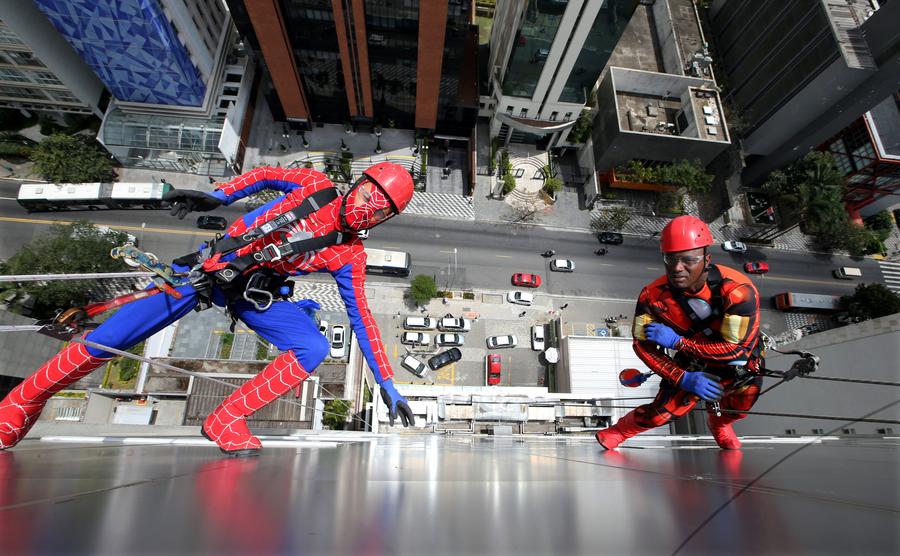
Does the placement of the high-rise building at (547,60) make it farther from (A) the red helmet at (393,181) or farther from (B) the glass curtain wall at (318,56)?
(A) the red helmet at (393,181)

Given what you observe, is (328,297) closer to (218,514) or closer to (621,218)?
(621,218)

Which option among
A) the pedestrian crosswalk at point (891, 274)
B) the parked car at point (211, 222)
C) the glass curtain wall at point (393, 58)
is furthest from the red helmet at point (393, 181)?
the pedestrian crosswalk at point (891, 274)

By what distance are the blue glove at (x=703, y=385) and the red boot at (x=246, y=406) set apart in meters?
8.81

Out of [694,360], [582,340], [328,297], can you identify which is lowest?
[694,360]

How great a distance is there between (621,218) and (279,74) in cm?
2566

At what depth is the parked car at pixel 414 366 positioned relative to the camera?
90.6ft

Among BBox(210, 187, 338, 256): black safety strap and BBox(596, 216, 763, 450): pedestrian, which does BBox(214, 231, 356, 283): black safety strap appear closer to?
BBox(210, 187, 338, 256): black safety strap

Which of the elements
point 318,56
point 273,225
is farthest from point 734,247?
point 273,225

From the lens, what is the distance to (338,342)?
25.2 metres

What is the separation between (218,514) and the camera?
2.13 metres

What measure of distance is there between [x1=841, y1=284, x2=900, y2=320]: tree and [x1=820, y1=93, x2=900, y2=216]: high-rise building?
27.9ft

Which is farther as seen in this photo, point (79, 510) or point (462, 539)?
point (79, 510)

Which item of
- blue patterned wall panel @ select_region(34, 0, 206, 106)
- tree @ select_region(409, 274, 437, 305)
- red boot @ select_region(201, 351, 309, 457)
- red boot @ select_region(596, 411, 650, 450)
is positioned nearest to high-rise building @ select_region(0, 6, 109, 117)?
blue patterned wall panel @ select_region(34, 0, 206, 106)

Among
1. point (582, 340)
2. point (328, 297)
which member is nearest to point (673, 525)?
point (582, 340)
